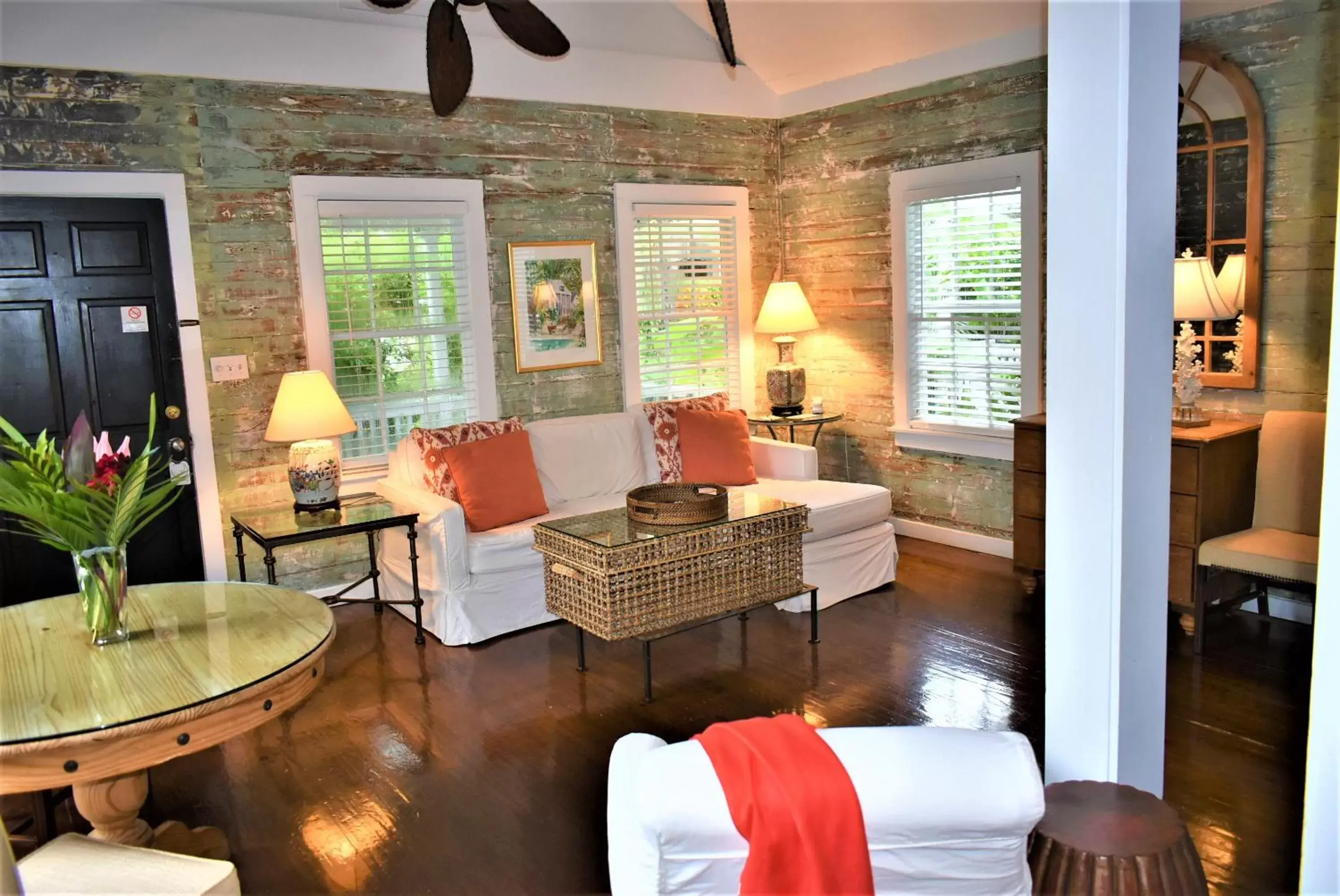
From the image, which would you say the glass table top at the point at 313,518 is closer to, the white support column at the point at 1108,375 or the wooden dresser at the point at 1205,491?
the wooden dresser at the point at 1205,491

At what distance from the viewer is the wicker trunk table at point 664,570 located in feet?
12.9

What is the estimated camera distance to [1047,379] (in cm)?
213

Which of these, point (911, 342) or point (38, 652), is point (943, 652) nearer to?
point (911, 342)

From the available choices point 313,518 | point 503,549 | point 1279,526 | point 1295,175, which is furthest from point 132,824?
point 1295,175

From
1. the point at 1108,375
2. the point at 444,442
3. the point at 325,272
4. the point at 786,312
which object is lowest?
the point at 444,442

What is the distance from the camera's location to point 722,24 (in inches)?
120

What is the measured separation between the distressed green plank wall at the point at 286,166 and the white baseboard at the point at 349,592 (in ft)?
0.16

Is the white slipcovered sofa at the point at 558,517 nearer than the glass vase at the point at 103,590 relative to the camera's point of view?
No

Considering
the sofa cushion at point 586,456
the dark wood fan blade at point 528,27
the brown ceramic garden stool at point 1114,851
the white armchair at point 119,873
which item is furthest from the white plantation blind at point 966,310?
the white armchair at point 119,873

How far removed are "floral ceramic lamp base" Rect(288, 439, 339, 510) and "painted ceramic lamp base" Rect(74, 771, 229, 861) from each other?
1.90 m

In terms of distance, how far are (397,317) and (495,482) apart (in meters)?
1.12

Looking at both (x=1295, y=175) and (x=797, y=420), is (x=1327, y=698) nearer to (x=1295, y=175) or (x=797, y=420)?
(x=1295, y=175)

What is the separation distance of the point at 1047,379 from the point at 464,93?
2800 mm

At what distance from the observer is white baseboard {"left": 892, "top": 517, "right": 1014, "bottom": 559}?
5.71 m
